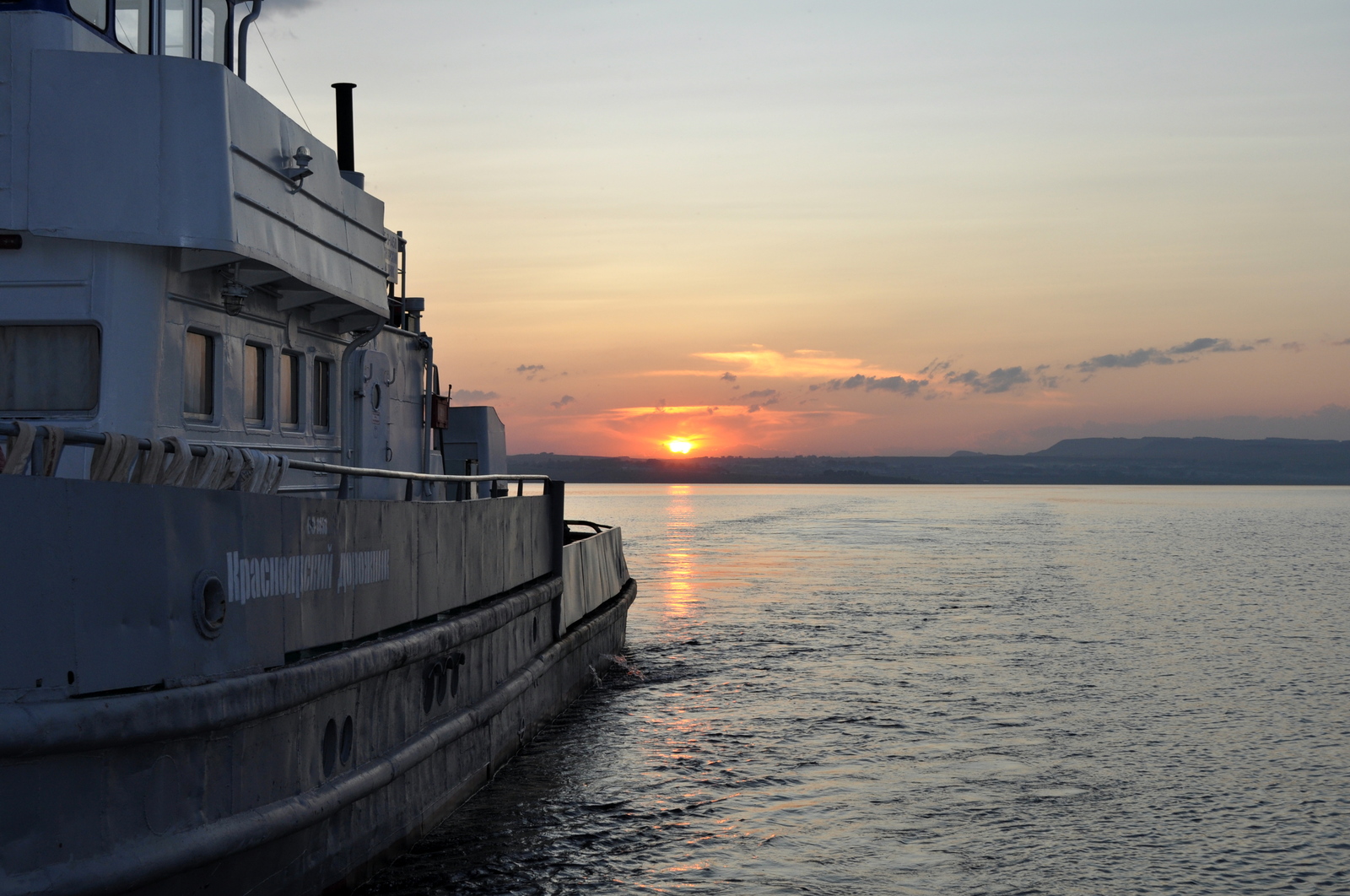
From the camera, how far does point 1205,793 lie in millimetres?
9781

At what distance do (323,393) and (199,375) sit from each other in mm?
2225

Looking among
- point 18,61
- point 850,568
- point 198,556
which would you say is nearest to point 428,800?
point 198,556

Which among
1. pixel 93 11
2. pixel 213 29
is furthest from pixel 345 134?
pixel 93 11

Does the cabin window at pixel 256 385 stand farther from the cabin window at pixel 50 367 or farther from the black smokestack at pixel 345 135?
the black smokestack at pixel 345 135

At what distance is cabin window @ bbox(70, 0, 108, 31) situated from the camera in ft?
22.4

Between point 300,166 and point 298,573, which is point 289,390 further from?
point 298,573

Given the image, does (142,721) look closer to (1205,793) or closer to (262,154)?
(262,154)

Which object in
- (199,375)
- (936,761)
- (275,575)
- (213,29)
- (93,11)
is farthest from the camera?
(936,761)

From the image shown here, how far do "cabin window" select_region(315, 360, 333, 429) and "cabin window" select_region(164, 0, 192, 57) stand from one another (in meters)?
2.49

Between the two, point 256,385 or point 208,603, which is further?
point 256,385

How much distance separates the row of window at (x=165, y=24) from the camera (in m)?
7.12

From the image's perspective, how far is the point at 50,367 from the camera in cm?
653

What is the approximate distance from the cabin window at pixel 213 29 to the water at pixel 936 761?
231 inches

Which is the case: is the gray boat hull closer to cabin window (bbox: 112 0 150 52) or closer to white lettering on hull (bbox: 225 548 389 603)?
white lettering on hull (bbox: 225 548 389 603)
